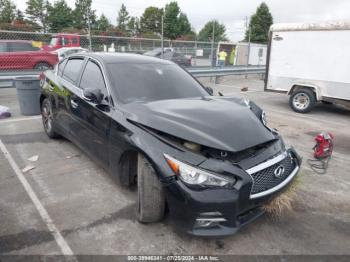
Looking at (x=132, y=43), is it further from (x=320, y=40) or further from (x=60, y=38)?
(x=320, y=40)

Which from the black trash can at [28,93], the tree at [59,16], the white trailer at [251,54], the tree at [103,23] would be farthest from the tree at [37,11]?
the black trash can at [28,93]

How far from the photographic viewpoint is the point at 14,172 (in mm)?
3959

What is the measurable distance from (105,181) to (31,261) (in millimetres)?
1487

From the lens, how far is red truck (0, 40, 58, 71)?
1116cm

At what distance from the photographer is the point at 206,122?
2.69 meters

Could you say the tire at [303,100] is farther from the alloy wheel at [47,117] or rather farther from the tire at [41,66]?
the tire at [41,66]

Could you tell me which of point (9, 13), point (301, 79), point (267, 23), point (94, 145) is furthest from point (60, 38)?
point (267, 23)

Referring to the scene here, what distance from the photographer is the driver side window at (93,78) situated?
11.3 feet

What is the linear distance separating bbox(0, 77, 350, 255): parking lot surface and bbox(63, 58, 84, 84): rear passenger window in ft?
4.10

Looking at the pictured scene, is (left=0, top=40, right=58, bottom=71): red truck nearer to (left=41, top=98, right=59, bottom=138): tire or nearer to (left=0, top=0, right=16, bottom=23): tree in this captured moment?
(left=41, top=98, right=59, bottom=138): tire

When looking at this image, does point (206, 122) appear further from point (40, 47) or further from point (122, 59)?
point (40, 47)

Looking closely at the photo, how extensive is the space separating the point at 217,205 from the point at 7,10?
58106 mm

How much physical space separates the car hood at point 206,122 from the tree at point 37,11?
5754 cm

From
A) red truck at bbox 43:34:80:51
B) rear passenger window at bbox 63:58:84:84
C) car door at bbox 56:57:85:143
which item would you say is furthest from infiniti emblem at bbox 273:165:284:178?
red truck at bbox 43:34:80:51
